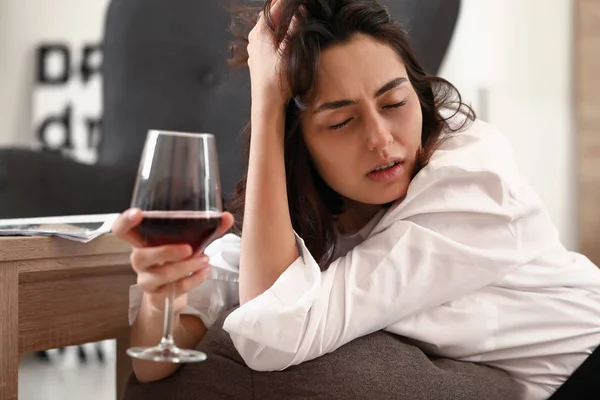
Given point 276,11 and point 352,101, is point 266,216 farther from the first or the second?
point 276,11

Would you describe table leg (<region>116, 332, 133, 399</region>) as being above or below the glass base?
below

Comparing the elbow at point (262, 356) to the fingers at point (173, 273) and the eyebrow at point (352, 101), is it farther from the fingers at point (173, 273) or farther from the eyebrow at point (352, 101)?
the eyebrow at point (352, 101)

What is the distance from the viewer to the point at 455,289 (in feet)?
3.69

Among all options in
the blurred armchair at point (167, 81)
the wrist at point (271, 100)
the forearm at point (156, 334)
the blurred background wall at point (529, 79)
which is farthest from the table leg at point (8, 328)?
the blurred background wall at point (529, 79)

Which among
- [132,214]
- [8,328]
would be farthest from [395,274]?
[8,328]

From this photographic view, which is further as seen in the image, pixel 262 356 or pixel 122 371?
pixel 122 371

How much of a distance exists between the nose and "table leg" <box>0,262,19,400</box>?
569 mm

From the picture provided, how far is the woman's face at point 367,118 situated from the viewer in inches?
46.6

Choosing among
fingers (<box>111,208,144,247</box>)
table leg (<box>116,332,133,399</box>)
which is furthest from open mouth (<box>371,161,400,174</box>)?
table leg (<box>116,332,133,399</box>)

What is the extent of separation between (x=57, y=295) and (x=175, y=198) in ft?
1.96

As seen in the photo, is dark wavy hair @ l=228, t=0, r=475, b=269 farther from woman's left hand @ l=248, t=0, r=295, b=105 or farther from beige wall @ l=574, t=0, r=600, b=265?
beige wall @ l=574, t=0, r=600, b=265

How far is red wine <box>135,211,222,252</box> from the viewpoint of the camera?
799 mm

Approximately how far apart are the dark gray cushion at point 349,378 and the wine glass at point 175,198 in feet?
0.89

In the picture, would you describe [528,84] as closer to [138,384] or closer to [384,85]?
[384,85]
